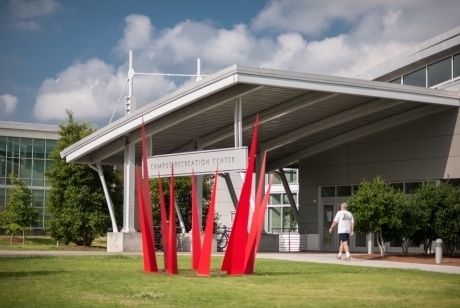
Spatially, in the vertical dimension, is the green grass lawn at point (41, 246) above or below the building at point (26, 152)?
below

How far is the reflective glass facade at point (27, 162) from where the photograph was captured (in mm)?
56406

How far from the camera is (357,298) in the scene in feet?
37.9

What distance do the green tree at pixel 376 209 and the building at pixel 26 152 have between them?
34.9 metres

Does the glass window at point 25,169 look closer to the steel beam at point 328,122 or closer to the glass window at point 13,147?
the glass window at point 13,147

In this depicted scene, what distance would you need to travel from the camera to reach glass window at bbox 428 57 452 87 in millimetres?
32188

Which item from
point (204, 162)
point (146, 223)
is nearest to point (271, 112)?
point (204, 162)

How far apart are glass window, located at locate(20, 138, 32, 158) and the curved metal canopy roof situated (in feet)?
80.9

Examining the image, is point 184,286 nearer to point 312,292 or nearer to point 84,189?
point 312,292

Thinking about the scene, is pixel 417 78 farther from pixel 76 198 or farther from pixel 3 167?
pixel 3 167

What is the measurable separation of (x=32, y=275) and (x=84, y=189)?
63.3ft

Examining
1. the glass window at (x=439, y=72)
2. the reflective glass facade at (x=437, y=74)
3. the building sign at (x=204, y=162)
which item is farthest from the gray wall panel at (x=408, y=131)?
the building sign at (x=204, y=162)

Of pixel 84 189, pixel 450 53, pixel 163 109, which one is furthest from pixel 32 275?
pixel 450 53

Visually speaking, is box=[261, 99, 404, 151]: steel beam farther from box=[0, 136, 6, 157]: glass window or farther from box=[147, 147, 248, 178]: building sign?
box=[0, 136, 6, 157]: glass window

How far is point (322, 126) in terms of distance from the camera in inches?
1208
